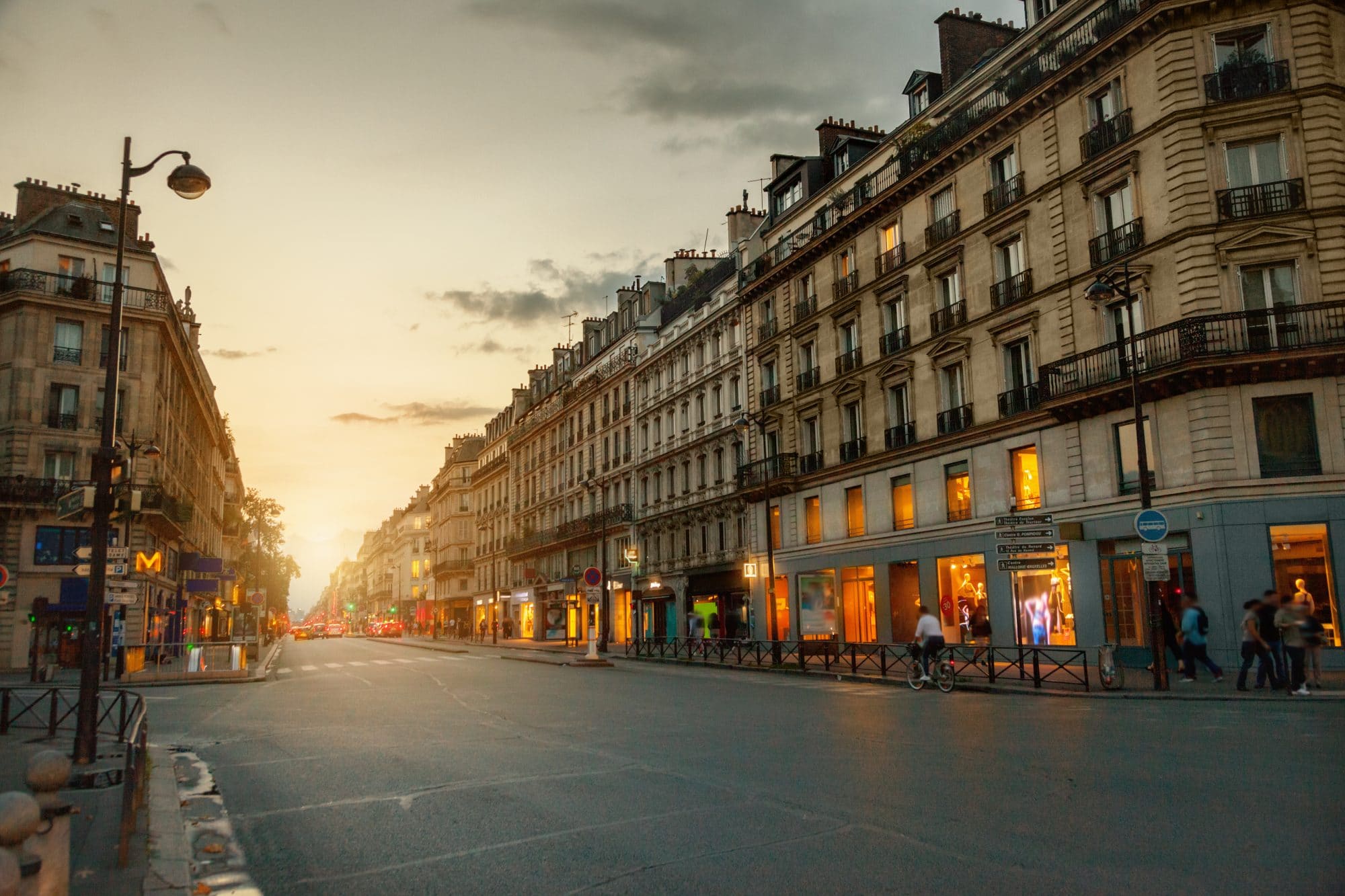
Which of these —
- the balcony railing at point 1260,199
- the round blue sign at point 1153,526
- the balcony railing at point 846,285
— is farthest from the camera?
the balcony railing at point 846,285

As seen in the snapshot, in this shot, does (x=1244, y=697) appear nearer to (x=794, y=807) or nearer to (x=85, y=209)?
(x=794, y=807)

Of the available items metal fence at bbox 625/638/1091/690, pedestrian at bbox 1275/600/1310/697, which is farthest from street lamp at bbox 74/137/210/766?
pedestrian at bbox 1275/600/1310/697

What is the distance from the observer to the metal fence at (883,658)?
20828mm

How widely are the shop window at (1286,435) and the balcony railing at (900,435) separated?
1148 cm

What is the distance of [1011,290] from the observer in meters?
28.8

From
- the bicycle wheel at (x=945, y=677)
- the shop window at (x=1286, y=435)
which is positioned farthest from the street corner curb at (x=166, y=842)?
the shop window at (x=1286, y=435)

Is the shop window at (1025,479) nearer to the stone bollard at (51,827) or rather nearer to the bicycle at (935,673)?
the bicycle at (935,673)

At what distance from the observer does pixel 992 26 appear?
3484cm

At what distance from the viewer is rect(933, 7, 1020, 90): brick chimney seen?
33969mm

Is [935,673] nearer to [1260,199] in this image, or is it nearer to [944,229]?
[1260,199]

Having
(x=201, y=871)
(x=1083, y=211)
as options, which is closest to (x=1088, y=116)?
(x=1083, y=211)

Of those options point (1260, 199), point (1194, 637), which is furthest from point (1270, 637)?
point (1260, 199)

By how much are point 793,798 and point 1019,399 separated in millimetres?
22236

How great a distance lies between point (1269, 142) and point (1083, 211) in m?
4.54
